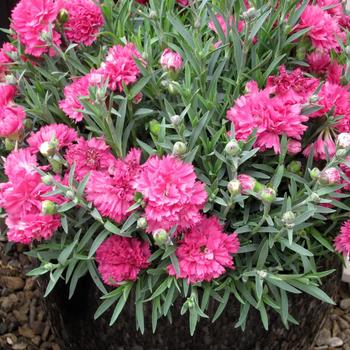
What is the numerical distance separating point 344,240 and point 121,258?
1.35 ft

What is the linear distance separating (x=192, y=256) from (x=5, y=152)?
1.62 feet

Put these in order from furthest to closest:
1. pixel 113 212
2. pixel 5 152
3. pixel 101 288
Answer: pixel 5 152 → pixel 101 288 → pixel 113 212

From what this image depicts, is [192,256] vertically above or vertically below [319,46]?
below

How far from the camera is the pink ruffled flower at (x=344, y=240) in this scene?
1114mm

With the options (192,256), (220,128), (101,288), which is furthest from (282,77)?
(101,288)

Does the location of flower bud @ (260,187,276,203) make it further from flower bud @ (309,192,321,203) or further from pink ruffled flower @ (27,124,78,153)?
pink ruffled flower @ (27,124,78,153)

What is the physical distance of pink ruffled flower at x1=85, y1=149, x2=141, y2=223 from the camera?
997 millimetres

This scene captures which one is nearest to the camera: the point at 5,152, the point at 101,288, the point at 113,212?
the point at 113,212

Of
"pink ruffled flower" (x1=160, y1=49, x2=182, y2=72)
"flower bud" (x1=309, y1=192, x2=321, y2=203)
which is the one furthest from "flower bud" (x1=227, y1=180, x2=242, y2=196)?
"pink ruffled flower" (x1=160, y1=49, x2=182, y2=72)

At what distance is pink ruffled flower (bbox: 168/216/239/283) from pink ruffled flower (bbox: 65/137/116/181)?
0.19 m

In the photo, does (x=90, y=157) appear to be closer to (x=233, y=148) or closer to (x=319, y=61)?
(x=233, y=148)

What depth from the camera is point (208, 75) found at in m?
1.19

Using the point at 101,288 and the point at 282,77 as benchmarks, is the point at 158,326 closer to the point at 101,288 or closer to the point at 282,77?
the point at 101,288

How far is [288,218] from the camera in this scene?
0.97 meters
